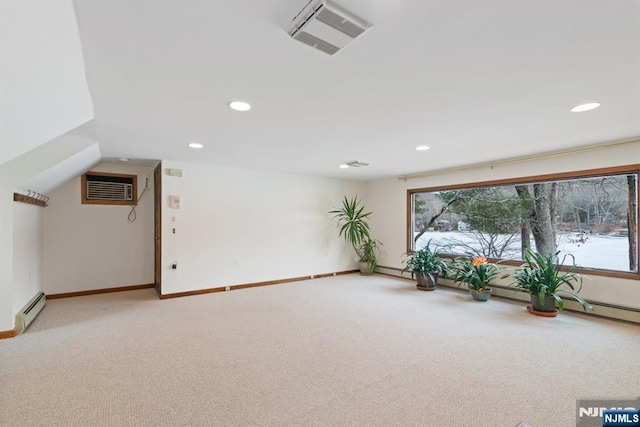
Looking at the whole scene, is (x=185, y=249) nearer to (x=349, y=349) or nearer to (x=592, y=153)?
(x=349, y=349)

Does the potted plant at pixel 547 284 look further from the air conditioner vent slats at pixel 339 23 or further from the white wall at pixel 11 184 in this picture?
the white wall at pixel 11 184

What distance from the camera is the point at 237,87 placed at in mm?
2096

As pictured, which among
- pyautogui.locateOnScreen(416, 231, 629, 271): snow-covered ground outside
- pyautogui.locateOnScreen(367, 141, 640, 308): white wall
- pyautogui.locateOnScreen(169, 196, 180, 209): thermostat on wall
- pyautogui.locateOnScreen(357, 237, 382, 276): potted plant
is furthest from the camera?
pyautogui.locateOnScreen(357, 237, 382, 276): potted plant

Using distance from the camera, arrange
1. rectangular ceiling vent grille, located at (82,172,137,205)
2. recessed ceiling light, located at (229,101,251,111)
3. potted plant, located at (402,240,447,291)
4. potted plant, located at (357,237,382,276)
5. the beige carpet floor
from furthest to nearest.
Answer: potted plant, located at (357,237,382,276), potted plant, located at (402,240,447,291), rectangular ceiling vent grille, located at (82,172,137,205), recessed ceiling light, located at (229,101,251,111), the beige carpet floor

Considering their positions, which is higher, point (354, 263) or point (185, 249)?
point (185, 249)

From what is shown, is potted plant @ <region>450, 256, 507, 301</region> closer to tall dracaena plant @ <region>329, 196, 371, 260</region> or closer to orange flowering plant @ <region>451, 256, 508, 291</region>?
orange flowering plant @ <region>451, 256, 508, 291</region>

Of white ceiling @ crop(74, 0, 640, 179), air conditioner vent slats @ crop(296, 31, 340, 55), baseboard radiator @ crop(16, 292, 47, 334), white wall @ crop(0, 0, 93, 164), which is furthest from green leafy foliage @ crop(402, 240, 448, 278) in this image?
baseboard radiator @ crop(16, 292, 47, 334)

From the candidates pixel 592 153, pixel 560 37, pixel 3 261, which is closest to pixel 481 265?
pixel 592 153

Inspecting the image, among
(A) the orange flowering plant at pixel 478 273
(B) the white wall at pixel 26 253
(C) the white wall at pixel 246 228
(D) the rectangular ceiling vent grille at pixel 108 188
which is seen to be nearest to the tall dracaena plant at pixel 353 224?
(C) the white wall at pixel 246 228

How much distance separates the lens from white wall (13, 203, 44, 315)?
325 cm

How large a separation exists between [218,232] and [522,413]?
458 cm

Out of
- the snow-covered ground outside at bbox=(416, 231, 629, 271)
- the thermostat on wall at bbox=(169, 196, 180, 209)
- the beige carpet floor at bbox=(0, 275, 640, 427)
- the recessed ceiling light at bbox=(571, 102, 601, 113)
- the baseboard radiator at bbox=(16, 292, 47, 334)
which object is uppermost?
the recessed ceiling light at bbox=(571, 102, 601, 113)

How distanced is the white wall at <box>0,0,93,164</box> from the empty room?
0.01 metres

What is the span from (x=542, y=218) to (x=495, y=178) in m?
0.91
